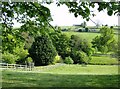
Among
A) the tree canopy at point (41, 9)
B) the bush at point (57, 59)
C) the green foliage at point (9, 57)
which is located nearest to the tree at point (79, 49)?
the bush at point (57, 59)

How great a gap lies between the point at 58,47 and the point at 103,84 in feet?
1.67

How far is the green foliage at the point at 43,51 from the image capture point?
1.86m

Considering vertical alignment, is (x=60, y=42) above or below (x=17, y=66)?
above

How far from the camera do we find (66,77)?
1992 millimetres

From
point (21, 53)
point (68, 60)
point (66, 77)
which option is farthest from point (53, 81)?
point (21, 53)

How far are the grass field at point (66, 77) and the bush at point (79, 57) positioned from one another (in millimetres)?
45

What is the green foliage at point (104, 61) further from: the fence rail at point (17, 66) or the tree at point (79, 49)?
the fence rail at point (17, 66)

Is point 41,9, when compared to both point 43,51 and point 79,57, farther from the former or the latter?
point 79,57

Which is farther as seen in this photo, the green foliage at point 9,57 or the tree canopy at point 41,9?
the green foliage at point 9,57

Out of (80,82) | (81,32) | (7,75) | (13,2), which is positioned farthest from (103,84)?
(13,2)

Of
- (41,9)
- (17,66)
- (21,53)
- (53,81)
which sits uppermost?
(41,9)

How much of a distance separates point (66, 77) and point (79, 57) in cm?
21

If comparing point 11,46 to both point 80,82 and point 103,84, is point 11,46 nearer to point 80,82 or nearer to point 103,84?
point 80,82

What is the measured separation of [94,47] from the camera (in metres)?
1.80
